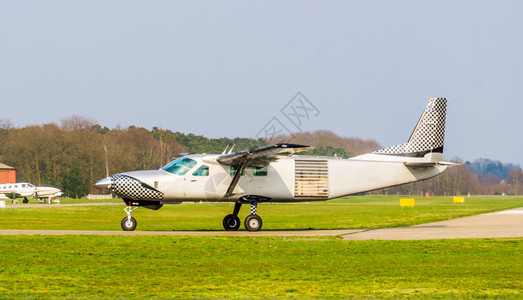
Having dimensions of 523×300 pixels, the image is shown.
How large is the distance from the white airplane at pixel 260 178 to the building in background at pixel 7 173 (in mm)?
80923

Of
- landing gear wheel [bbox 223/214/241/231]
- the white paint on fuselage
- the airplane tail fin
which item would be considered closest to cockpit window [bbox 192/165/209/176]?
the white paint on fuselage

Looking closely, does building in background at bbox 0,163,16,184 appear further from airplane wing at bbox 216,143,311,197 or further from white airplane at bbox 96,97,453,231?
airplane wing at bbox 216,143,311,197

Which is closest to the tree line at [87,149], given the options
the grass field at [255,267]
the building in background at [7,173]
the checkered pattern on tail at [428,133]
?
the building in background at [7,173]

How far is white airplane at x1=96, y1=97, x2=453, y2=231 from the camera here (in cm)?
2419

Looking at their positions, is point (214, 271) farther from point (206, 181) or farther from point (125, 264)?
point (206, 181)

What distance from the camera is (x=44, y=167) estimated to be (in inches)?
3625

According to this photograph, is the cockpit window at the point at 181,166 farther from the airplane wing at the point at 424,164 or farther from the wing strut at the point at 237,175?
the airplane wing at the point at 424,164

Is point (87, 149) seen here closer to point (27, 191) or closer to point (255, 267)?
point (27, 191)

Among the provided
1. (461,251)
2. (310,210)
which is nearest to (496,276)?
(461,251)

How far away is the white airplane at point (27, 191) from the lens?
77188 mm

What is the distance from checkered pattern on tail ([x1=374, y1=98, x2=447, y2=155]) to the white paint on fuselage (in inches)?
31.9

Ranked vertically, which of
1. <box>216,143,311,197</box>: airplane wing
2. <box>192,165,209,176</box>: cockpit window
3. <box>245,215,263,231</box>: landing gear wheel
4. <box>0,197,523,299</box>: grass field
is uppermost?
<box>216,143,311,197</box>: airplane wing

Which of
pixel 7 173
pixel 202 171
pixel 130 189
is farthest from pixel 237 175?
pixel 7 173

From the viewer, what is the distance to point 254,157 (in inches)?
940
